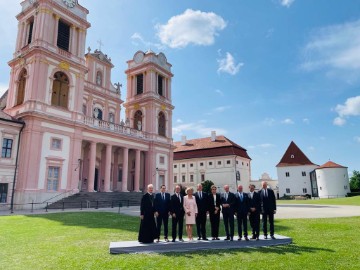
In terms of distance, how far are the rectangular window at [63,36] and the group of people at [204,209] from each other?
83.9ft

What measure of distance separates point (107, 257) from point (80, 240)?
9.35 ft

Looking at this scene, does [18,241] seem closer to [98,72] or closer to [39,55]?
[39,55]

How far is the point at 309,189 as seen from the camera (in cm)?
6038

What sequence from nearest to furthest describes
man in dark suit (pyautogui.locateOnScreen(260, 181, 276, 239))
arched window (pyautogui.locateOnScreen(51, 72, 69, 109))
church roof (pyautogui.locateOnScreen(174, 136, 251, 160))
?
man in dark suit (pyautogui.locateOnScreen(260, 181, 276, 239)) < arched window (pyautogui.locateOnScreen(51, 72, 69, 109)) < church roof (pyautogui.locateOnScreen(174, 136, 251, 160))

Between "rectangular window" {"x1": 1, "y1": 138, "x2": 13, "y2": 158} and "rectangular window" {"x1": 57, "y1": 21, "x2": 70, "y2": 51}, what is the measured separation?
1101cm

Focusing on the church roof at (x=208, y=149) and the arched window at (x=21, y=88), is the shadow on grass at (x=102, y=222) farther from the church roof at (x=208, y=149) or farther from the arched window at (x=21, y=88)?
the church roof at (x=208, y=149)

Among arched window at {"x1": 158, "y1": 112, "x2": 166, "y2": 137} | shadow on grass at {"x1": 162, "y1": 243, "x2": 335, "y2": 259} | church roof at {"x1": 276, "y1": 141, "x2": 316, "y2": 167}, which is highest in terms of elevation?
arched window at {"x1": 158, "y1": 112, "x2": 166, "y2": 137}

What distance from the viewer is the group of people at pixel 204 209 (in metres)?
9.06

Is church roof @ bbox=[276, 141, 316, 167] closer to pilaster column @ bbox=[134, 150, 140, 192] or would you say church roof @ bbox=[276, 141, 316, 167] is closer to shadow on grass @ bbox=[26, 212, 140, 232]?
pilaster column @ bbox=[134, 150, 140, 192]

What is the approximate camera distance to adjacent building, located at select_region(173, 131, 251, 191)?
54.9 m

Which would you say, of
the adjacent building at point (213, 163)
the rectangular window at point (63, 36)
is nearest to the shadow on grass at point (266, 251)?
the rectangular window at point (63, 36)

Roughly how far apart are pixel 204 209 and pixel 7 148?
21246 millimetres

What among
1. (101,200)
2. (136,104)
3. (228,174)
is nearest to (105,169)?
(101,200)

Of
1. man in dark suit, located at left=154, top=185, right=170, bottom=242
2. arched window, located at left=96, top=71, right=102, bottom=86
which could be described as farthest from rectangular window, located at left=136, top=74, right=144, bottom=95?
man in dark suit, located at left=154, top=185, right=170, bottom=242
